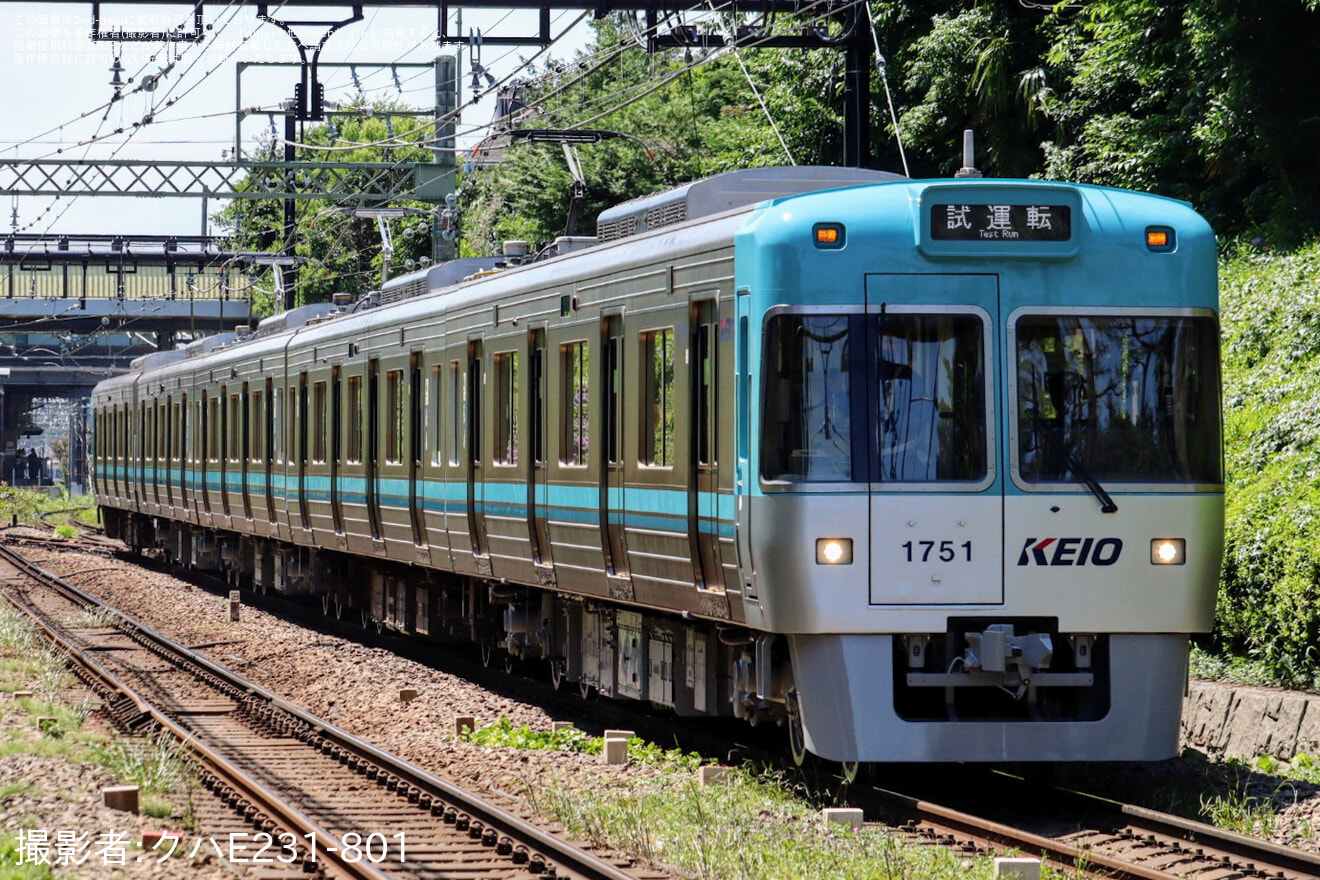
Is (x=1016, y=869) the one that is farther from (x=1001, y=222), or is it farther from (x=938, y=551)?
(x=1001, y=222)

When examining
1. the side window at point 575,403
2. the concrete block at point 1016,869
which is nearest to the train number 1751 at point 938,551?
the concrete block at point 1016,869

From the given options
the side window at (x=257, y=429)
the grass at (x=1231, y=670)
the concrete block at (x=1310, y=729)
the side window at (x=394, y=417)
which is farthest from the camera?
the side window at (x=257, y=429)

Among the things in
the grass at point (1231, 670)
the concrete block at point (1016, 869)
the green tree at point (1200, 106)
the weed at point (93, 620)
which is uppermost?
the green tree at point (1200, 106)

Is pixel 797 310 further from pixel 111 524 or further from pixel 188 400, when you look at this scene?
pixel 111 524

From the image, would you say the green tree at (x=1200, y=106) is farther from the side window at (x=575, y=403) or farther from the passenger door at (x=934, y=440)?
the passenger door at (x=934, y=440)

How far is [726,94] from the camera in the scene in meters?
45.0

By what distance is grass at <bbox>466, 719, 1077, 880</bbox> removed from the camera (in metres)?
7.96

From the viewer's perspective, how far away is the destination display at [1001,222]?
9867 mm

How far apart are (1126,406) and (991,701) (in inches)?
64.1

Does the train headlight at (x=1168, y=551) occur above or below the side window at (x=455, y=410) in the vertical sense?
below

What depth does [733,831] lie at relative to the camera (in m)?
8.77

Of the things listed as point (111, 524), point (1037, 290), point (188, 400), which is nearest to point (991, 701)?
point (1037, 290)

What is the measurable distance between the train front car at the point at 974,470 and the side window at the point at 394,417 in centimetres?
820

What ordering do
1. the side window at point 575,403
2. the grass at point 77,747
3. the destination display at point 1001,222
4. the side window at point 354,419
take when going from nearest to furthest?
the destination display at point 1001,222 < the grass at point 77,747 < the side window at point 575,403 < the side window at point 354,419
